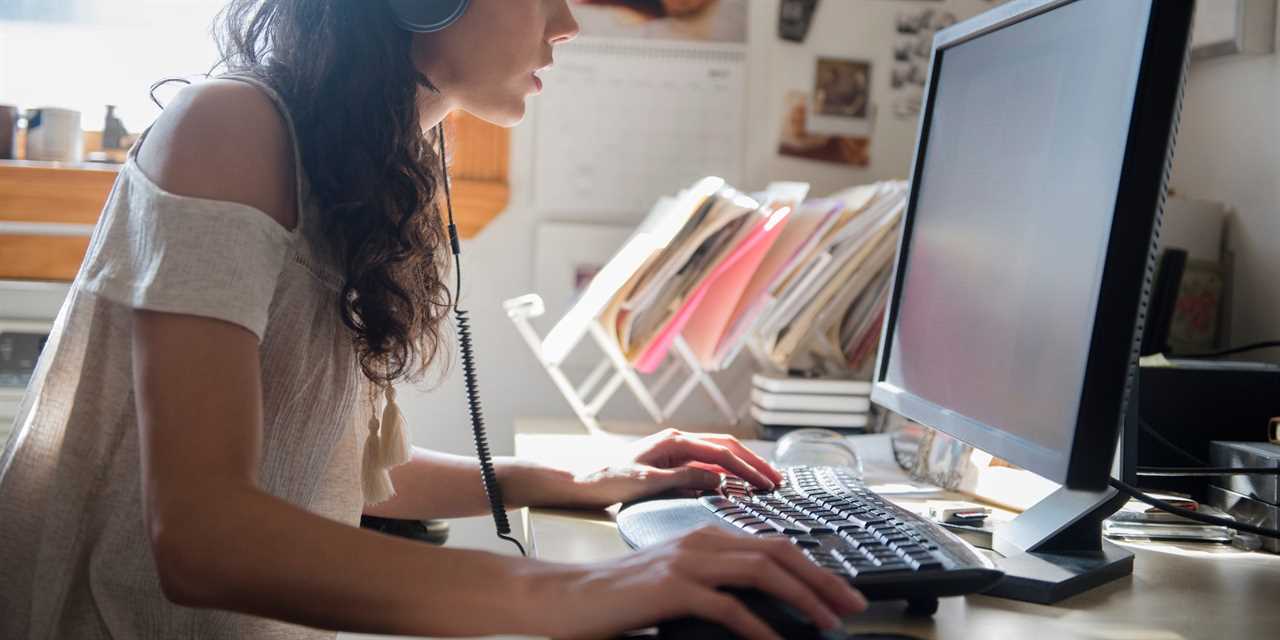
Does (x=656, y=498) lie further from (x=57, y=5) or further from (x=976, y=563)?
(x=57, y=5)

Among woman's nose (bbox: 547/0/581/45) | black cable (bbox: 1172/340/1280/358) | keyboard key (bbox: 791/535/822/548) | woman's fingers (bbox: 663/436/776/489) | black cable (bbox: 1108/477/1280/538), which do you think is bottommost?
woman's fingers (bbox: 663/436/776/489)

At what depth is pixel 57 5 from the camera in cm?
190

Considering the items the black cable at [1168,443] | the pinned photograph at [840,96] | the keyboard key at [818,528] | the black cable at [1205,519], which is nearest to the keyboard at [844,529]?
the keyboard key at [818,528]

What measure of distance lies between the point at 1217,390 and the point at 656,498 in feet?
1.96

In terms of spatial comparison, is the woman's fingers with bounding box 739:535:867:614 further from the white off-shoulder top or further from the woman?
the white off-shoulder top

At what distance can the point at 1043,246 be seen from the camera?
848 mm

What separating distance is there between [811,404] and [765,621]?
107 centimetres

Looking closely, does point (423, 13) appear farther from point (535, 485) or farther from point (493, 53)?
point (535, 485)

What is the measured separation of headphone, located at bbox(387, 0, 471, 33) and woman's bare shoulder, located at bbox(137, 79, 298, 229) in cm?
14

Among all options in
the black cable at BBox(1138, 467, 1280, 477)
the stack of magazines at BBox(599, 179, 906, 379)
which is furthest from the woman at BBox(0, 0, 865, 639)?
the stack of magazines at BBox(599, 179, 906, 379)

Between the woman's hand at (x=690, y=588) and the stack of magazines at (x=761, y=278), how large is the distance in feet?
3.14

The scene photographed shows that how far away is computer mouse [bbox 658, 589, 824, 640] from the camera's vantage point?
1.95ft

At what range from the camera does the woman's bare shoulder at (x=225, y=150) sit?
0.76m

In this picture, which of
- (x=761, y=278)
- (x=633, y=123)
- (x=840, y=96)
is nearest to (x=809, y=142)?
(x=840, y=96)
